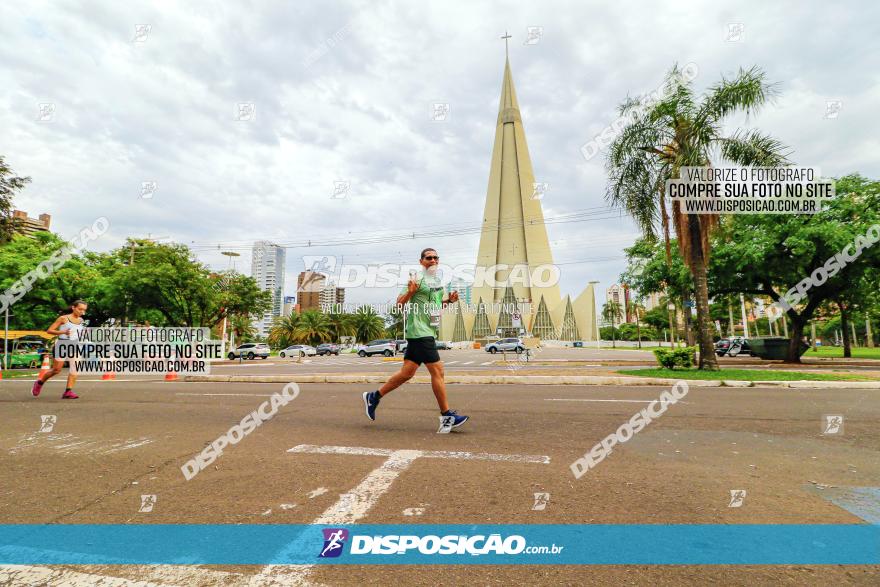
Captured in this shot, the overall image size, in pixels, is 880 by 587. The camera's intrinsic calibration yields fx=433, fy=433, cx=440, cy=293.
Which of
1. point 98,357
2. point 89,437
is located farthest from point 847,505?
point 98,357

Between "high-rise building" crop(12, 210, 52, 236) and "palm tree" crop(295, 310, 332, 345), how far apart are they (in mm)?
29748

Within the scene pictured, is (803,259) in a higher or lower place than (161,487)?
higher

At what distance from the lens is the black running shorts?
16.3 ft

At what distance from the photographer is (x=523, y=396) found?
836 centimetres

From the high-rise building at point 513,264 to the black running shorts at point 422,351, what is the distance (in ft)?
293

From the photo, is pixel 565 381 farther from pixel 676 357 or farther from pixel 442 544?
pixel 442 544

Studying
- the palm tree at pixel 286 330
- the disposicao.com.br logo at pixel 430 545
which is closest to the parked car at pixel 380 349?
the palm tree at pixel 286 330

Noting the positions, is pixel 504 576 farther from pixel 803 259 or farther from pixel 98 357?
pixel 98 357

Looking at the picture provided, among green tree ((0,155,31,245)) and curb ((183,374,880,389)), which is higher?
green tree ((0,155,31,245))

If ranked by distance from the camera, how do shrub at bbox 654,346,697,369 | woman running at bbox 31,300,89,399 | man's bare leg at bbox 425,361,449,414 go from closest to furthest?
1. man's bare leg at bbox 425,361,449,414
2. woman running at bbox 31,300,89,399
3. shrub at bbox 654,346,697,369

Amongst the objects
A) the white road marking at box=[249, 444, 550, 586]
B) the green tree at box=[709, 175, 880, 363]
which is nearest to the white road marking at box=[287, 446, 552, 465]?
the white road marking at box=[249, 444, 550, 586]

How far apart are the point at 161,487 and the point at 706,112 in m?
15.6

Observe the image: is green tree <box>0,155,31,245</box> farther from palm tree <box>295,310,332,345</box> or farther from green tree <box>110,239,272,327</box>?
palm tree <box>295,310,332,345</box>

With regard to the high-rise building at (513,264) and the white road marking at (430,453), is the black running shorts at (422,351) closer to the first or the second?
the white road marking at (430,453)
